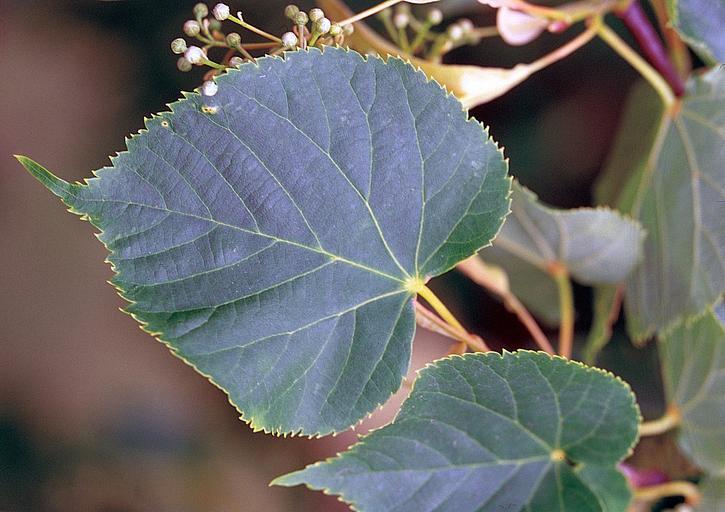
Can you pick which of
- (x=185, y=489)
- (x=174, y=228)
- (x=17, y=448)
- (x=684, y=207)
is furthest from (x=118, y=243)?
(x=17, y=448)

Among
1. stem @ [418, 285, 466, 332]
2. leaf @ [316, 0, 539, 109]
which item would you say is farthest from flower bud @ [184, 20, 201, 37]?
stem @ [418, 285, 466, 332]

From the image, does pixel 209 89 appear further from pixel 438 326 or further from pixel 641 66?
pixel 641 66

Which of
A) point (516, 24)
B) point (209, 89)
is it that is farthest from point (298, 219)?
point (516, 24)

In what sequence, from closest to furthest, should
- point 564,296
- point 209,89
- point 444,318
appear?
1. point 209,89
2. point 444,318
3. point 564,296

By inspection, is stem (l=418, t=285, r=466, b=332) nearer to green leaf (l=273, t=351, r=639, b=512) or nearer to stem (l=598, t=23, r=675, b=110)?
green leaf (l=273, t=351, r=639, b=512)

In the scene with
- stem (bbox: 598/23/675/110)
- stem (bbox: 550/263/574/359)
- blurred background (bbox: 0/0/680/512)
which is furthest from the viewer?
blurred background (bbox: 0/0/680/512)

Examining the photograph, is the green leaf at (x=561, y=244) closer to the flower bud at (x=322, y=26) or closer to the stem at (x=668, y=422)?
the stem at (x=668, y=422)
